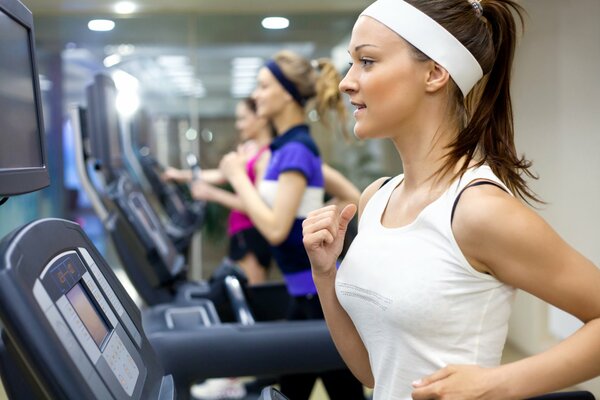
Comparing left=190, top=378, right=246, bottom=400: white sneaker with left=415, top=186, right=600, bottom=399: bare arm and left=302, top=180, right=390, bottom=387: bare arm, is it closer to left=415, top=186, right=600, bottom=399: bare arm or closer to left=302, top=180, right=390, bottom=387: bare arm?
left=302, top=180, right=390, bottom=387: bare arm

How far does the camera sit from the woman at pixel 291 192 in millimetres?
2510

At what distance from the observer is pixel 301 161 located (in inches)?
101

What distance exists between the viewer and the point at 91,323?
903 mm

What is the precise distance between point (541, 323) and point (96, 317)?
3397 millimetres

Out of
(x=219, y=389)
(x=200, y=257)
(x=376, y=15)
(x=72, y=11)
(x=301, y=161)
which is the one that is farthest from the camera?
(x=200, y=257)

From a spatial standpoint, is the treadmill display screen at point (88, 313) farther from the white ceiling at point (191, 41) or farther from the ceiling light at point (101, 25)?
the ceiling light at point (101, 25)

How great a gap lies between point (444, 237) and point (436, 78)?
0.81ft

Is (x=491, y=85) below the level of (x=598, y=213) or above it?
above

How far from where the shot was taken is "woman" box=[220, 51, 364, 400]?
2.51 m

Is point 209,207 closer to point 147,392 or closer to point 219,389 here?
point 219,389

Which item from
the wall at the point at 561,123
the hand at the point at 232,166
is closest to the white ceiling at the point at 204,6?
the wall at the point at 561,123

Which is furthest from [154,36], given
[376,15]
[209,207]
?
[376,15]

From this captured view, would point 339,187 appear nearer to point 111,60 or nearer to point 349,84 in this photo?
point 349,84

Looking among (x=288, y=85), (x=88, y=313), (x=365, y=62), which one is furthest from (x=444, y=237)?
(x=288, y=85)
